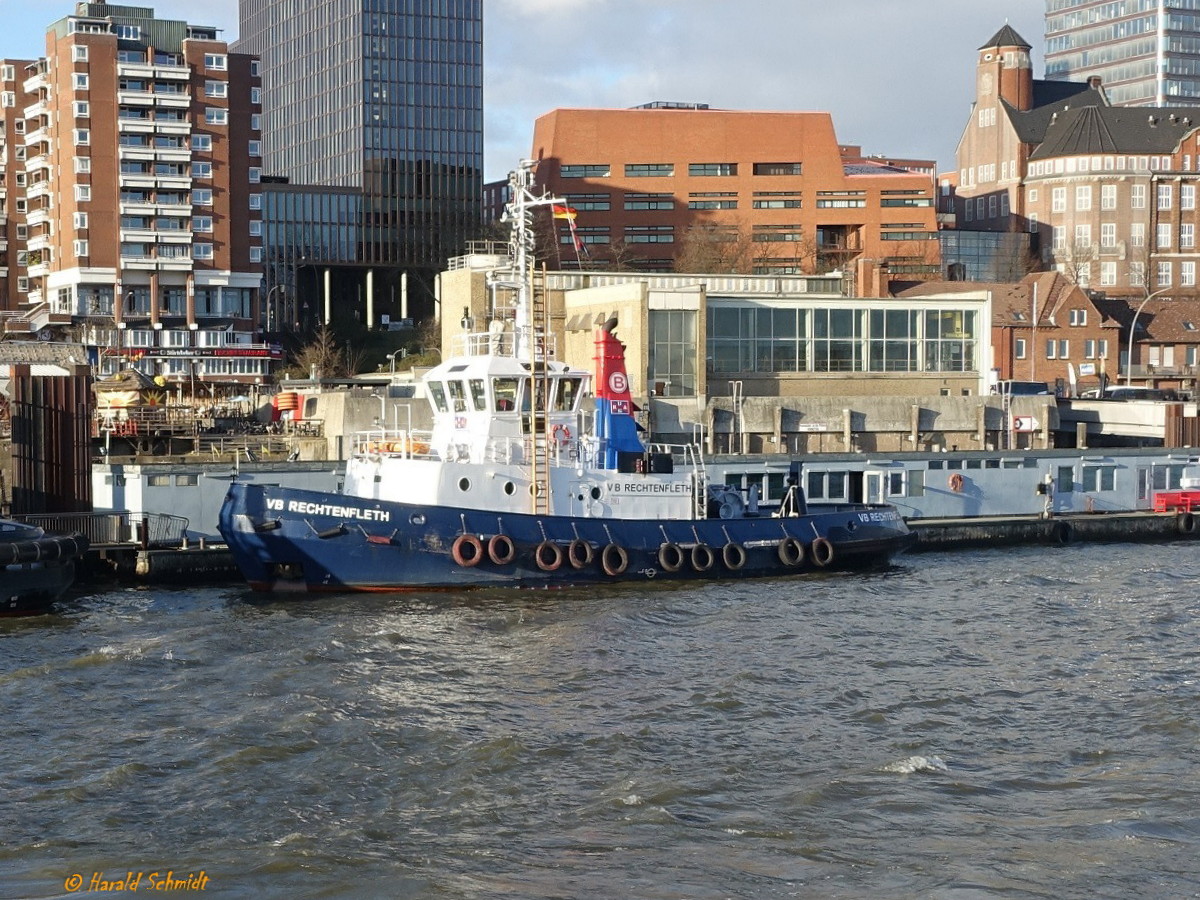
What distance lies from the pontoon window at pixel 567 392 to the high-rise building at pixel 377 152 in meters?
78.4

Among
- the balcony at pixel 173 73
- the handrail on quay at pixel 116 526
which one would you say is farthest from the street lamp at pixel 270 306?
the handrail on quay at pixel 116 526

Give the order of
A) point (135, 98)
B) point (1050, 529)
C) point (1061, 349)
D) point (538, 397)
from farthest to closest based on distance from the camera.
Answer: point (1061, 349), point (135, 98), point (1050, 529), point (538, 397)

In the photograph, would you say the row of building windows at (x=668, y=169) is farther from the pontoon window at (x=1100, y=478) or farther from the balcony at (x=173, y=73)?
the pontoon window at (x=1100, y=478)

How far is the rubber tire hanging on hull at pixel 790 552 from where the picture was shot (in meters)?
37.8

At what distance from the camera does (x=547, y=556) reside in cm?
3462

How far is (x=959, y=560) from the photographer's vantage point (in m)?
41.9

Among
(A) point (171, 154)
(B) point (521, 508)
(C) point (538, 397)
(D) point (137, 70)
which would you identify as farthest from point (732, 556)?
(D) point (137, 70)

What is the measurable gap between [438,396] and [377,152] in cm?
8867

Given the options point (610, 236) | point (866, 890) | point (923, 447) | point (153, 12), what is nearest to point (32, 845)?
point (866, 890)

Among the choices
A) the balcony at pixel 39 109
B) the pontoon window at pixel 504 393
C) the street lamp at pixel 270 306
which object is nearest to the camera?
the pontoon window at pixel 504 393

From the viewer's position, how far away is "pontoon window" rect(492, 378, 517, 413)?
3575 centimetres

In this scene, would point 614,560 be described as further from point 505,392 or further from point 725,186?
point 725,186

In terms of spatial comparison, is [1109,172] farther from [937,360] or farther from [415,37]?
[937,360]

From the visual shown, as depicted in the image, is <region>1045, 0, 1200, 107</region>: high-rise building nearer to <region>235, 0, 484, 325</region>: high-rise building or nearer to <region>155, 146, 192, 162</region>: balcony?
<region>235, 0, 484, 325</region>: high-rise building
